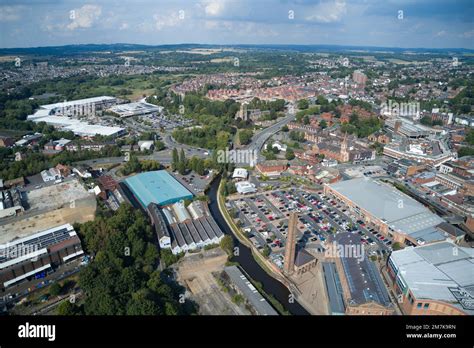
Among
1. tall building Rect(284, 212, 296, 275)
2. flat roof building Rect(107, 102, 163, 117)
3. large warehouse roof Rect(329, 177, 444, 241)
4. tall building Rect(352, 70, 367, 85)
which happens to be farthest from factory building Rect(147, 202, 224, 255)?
tall building Rect(352, 70, 367, 85)

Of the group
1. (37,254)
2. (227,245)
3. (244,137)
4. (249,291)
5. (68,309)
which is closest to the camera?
(68,309)

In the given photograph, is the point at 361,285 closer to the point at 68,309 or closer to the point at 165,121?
the point at 68,309

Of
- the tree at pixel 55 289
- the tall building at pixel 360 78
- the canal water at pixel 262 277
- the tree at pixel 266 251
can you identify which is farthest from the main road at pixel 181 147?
the tall building at pixel 360 78

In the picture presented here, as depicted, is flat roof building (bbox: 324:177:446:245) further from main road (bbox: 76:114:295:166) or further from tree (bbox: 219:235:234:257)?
main road (bbox: 76:114:295:166)

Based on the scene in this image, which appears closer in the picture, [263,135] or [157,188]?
[157,188]

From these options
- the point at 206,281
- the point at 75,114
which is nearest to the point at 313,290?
the point at 206,281
